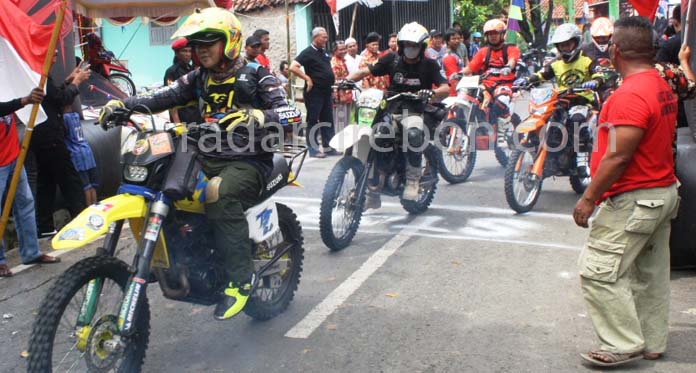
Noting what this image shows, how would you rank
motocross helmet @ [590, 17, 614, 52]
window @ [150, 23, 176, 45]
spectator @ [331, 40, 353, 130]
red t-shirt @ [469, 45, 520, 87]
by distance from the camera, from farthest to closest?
window @ [150, 23, 176, 45], spectator @ [331, 40, 353, 130], red t-shirt @ [469, 45, 520, 87], motocross helmet @ [590, 17, 614, 52]

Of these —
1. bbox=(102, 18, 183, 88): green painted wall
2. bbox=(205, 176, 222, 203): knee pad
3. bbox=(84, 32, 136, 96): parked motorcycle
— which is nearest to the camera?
bbox=(205, 176, 222, 203): knee pad

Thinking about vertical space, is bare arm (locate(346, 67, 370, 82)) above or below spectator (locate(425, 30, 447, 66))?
below

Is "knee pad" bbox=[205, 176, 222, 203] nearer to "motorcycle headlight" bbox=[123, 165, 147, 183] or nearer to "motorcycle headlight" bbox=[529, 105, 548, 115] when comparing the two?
"motorcycle headlight" bbox=[123, 165, 147, 183]

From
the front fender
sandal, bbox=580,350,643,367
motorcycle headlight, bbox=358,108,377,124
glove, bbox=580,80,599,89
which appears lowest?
sandal, bbox=580,350,643,367

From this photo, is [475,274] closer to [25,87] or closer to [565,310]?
[565,310]

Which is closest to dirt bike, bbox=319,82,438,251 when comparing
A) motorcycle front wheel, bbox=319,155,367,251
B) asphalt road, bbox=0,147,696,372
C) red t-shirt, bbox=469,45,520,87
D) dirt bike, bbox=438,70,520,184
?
motorcycle front wheel, bbox=319,155,367,251

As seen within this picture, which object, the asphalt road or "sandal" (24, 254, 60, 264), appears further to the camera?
"sandal" (24, 254, 60, 264)

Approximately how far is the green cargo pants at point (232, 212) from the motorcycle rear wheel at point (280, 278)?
511 millimetres

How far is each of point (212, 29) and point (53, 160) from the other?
3700mm

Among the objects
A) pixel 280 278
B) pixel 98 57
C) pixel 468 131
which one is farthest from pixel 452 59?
pixel 280 278

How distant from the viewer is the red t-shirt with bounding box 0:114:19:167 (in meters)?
6.34

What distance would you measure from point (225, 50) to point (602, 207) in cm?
233

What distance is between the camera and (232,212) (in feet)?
14.5

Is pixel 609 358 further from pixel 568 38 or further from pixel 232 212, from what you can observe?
pixel 568 38
